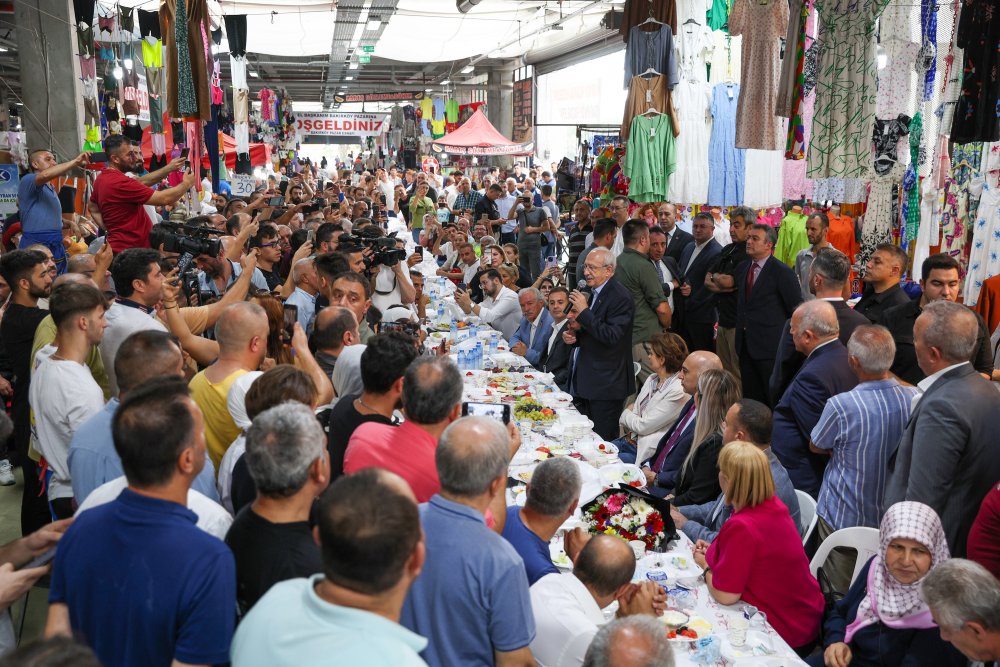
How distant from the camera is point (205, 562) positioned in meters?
1.81

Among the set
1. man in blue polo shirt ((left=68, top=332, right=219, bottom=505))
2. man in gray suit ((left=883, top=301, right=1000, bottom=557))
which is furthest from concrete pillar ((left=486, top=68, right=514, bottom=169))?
man in blue polo shirt ((left=68, top=332, right=219, bottom=505))

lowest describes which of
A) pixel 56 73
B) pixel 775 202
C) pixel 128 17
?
pixel 775 202

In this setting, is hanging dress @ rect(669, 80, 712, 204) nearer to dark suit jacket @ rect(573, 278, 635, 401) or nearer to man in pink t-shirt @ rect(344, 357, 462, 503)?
dark suit jacket @ rect(573, 278, 635, 401)

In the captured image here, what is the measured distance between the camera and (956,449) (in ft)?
10.5

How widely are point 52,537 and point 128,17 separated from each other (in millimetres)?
9413

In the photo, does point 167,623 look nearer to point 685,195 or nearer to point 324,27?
point 685,195

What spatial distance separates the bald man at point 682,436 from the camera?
4141mm

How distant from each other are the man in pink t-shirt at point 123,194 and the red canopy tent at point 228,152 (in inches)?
171

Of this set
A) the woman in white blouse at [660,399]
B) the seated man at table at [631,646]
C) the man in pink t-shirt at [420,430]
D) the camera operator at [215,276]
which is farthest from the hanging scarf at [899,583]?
the camera operator at [215,276]

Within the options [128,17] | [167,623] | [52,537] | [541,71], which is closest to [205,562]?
[167,623]

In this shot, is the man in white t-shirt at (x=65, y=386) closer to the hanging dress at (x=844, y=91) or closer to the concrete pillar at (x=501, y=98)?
the hanging dress at (x=844, y=91)

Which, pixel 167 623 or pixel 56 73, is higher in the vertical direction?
pixel 56 73

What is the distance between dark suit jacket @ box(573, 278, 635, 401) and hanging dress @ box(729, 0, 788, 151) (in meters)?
2.35

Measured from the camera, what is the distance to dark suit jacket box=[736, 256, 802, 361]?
6.03m
